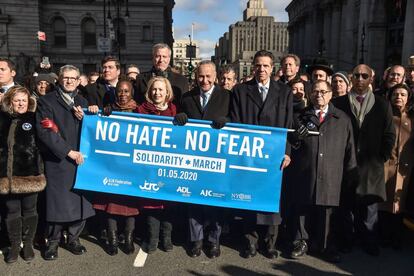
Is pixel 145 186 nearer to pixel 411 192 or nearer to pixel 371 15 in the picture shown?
pixel 411 192

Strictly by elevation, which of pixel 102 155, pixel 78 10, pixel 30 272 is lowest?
pixel 30 272

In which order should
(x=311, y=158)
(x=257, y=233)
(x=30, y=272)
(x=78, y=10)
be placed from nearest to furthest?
(x=30, y=272)
(x=311, y=158)
(x=257, y=233)
(x=78, y=10)

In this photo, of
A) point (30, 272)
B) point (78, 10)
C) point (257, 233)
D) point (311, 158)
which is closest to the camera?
point (30, 272)

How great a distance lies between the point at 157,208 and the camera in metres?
5.43

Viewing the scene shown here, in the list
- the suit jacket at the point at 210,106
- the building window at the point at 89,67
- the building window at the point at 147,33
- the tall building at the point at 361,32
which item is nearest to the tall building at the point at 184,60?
the building window at the point at 147,33

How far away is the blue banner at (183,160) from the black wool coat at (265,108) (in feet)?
0.47

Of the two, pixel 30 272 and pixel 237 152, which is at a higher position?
pixel 237 152

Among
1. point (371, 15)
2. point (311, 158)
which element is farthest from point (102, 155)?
point (371, 15)

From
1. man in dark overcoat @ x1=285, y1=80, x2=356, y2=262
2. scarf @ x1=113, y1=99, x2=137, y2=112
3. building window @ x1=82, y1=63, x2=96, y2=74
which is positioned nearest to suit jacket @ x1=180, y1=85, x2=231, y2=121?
scarf @ x1=113, y1=99, x2=137, y2=112

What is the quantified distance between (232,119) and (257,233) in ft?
5.26

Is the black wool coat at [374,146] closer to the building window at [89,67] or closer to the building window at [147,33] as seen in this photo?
the building window at [147,33]

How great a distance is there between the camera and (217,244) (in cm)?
545

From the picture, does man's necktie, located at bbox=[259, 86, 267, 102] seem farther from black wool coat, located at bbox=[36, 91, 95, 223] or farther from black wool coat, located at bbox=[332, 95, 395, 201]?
black wool coat, located at bbox=[36, 91, 95, 223]

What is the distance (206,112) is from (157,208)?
4.70 feet
